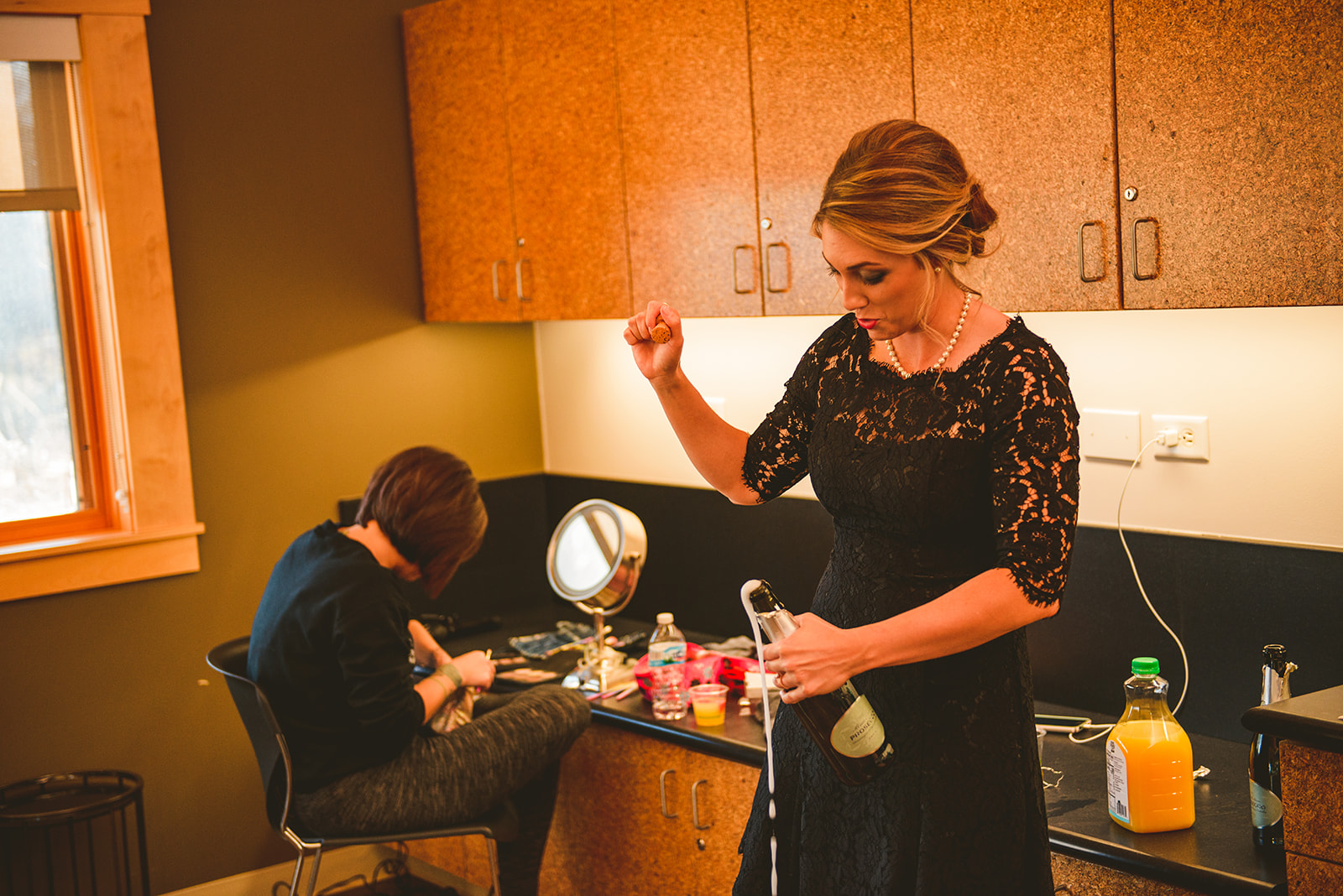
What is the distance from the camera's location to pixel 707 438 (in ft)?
5.13

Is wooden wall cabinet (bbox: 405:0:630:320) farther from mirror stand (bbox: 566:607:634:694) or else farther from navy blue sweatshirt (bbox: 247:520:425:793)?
navy blue sweatshirt (bbox: 247:520:425:793)

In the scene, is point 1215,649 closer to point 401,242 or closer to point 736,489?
point 736,489

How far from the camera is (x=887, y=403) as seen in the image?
1.37m

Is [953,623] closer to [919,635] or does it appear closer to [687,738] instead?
[919,635]

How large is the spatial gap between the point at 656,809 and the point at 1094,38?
1.66 metres

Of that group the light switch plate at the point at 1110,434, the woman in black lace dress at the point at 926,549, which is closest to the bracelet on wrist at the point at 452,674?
the woman in black lace dress at the point at 926,549

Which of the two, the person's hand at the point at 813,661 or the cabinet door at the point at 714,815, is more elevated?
the person's hand at the point at 813,661

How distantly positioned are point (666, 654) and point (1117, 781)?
3.44 feet

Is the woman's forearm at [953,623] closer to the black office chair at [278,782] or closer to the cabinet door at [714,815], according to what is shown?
the cabinet door at [714,815]

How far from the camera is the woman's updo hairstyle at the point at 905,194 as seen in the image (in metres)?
1.28

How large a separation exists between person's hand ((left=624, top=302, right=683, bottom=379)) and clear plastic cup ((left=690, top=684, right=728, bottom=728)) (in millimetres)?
989

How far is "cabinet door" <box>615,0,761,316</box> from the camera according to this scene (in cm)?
232

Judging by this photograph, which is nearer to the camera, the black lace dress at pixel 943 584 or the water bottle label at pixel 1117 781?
the black lace dress at pixel 943 584

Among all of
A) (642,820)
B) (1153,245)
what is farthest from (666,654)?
(1153,245)
